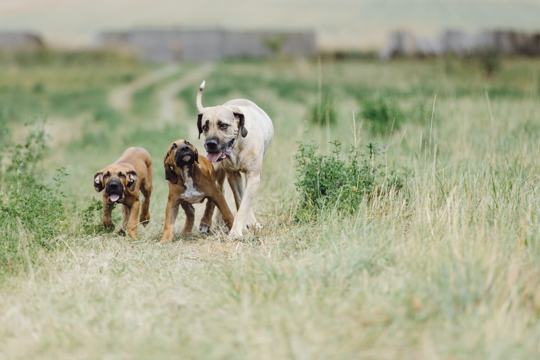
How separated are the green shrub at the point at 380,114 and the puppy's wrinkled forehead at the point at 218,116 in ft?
15.6

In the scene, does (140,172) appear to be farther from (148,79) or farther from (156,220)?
(148,79)

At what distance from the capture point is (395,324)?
2.88 m

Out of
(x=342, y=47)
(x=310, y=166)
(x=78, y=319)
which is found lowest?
(x=78, y=319)

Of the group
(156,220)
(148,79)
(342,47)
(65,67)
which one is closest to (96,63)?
(65,67)

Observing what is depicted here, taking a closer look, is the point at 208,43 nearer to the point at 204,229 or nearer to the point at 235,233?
the point at 204,229

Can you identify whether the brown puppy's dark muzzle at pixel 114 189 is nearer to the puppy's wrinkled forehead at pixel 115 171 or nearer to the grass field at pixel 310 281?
the puppy's wrinkled forehead at pixel 115 171

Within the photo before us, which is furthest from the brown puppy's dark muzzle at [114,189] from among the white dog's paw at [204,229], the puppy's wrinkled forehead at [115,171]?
the white dog's paw at [204,229]

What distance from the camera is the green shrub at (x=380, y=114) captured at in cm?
930

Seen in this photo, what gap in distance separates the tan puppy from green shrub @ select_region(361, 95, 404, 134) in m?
3.98

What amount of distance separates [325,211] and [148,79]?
24051 millimetres

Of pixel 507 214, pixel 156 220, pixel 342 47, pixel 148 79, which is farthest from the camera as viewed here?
pixel 342 47

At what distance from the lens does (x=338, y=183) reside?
5340 mm

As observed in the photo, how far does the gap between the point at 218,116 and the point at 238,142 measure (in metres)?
0.40

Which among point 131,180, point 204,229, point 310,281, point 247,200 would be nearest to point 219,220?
point 204,229
